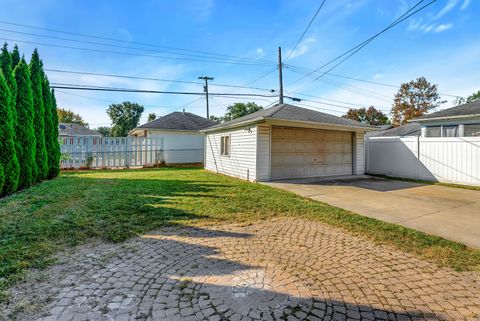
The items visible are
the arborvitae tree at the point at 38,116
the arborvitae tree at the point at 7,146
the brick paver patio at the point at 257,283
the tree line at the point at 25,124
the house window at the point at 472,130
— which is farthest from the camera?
the house window at the point at 472,130

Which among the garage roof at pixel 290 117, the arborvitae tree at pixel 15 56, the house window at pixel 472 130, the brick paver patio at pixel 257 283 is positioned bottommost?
the brick paver patio at pixel 257 283

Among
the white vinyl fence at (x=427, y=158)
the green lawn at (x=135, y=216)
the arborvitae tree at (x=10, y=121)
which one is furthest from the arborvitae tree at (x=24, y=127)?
the white vinyl fence at (x=427, y=158)

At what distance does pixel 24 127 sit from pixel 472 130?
16578 mm

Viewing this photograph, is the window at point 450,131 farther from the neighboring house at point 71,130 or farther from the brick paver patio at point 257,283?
the neighboring house at point 71,130

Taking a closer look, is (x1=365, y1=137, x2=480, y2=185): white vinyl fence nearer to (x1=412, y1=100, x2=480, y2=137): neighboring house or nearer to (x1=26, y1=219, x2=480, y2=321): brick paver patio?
(x1=412, y1=100, x2=480, y2=137): neighboring house

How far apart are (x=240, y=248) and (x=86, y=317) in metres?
1.88

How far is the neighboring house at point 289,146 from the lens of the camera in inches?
380

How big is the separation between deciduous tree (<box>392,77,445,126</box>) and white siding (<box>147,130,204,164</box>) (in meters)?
29.6

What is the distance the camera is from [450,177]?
945 cm

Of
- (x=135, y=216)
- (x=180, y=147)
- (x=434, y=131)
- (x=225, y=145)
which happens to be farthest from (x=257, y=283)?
(x=180, y=147)

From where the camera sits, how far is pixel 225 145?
1243 centimetres

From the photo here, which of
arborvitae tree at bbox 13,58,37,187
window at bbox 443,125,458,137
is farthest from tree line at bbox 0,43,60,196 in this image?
window at bbox 443,125,458,137

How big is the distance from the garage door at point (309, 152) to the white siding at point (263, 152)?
42 centimetres

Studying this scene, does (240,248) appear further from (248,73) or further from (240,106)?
(240,106)
